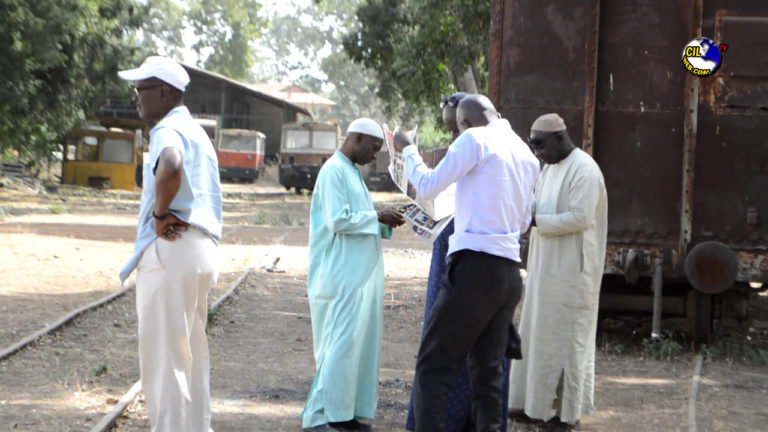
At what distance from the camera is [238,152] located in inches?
1829

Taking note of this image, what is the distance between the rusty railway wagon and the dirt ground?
3.18 ft

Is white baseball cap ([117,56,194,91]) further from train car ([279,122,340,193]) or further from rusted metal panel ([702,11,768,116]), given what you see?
train car ([279,122,340,193])

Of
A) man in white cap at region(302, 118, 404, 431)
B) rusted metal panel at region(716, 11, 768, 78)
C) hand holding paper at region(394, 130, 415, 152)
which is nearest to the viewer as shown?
hand holding paper at region(394, 130, 415, 152)

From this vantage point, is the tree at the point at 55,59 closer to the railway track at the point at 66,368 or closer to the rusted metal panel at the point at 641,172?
the railway track at the point at 66,368

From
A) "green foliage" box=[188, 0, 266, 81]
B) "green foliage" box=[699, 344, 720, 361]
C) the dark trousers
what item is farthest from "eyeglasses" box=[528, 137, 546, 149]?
"green foliage" box=[188, 0, 266, 81]

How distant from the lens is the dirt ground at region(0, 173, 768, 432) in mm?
6719

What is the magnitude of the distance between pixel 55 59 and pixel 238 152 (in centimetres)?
2327

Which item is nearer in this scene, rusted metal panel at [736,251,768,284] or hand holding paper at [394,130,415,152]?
hand holding paper at [394,130,415,152]

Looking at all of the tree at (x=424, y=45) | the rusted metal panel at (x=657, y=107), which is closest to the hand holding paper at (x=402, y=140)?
the rusted metal panel at (x=657, y=107)

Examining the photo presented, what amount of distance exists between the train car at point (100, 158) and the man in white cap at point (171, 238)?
110ft

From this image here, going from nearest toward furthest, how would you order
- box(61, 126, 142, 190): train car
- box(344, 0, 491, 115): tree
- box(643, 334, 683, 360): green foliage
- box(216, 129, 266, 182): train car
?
box(643, 334, 683, 360): green foliage
box(344, 0, 491, 115): tree
box(61, 126, 142, 190): train car
box(216, 129, 266, 182): train car

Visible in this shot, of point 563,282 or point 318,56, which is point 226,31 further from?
point 563,282

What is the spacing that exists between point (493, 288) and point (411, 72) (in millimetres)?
19248

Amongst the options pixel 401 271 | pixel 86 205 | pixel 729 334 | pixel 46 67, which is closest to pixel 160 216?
pixel 729 334
